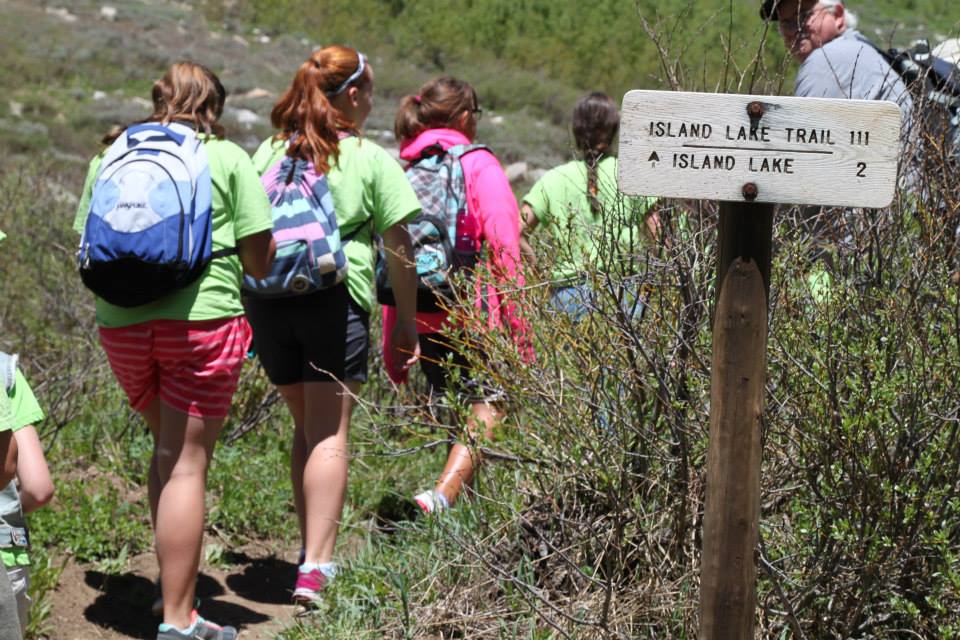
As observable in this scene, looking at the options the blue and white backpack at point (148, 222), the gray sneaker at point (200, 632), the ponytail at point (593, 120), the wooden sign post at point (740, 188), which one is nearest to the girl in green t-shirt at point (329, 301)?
the gray sneaker at point (200, 632)

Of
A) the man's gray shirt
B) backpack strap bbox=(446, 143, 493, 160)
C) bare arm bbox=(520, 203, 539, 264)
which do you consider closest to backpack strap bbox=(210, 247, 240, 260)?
bare arm bbox=(520, 203, 539, 264)

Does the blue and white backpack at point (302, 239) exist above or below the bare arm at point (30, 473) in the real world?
above

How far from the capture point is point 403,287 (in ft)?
14.0

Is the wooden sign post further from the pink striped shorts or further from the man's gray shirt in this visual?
the man's gray shirt

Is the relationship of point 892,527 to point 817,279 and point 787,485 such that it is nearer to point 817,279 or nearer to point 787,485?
point 787,485

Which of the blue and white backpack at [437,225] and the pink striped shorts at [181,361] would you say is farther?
Answer: the blue and white backpack at [437,225]

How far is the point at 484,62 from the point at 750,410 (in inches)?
1218

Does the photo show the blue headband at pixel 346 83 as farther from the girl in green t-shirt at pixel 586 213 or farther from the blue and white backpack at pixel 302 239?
the girl in green t-shirt at pixel 586 213

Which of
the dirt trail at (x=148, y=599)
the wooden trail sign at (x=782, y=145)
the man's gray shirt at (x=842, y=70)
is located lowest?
the dirt trail at (x=148, y=599)

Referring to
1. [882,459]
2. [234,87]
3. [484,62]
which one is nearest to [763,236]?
[882,459]

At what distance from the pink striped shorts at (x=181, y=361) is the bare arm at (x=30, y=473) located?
842mm

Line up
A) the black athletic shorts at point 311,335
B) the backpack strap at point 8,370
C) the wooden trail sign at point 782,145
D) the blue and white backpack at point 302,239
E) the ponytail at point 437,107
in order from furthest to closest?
the ponytail at point 437,107, the black athletic shorts at point 311,335, the blue and white backpack at point 302,239, the backpack strap at point 8,370, the wooden trail sign at point 782,145

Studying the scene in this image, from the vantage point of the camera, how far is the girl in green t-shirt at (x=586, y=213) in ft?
11.3

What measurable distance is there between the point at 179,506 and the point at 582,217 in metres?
1.64
